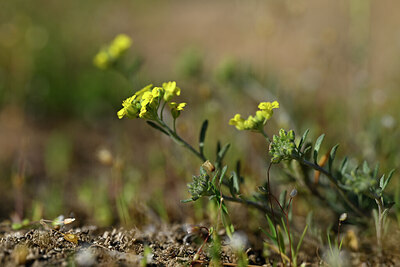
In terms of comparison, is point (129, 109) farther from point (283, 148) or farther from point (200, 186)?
point (283, 148)

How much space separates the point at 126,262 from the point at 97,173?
2.32 meters

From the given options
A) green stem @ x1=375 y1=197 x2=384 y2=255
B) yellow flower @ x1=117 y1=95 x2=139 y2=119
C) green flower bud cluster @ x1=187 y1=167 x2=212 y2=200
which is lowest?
green stem @ x1=375 y1=197 x2=384 y2=255

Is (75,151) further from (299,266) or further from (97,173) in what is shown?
(299,266)

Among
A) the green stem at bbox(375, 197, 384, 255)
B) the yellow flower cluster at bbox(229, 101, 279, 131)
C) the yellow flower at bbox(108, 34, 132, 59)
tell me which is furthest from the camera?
the yellow flower at bbox(108, 34, 132, 59)

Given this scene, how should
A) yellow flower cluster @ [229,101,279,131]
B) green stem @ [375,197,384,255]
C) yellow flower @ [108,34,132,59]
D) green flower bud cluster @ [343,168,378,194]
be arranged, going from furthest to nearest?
yellow flower @ [108,34,132,59] < yellow flower cluster @ [229,101,279,131] < green stem @ [375,197,384,255] < green flower bud cluster @ [343,168,378,194]

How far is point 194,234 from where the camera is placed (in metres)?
2.31

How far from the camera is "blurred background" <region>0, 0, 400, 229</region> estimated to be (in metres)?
3.17

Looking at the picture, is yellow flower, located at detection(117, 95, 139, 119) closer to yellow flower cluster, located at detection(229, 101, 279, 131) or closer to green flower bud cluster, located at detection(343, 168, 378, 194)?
yellow flower cluster, located at detection(229, 101, 279, 131)

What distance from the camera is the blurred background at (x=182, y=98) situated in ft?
10.4

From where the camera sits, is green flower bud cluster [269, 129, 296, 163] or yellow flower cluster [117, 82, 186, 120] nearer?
green flower bud cluster [269, 129, 296, 163]

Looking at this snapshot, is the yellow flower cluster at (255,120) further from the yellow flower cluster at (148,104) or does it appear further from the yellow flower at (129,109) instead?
the yellow flower at (129,109)

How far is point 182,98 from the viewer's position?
5.74 metres

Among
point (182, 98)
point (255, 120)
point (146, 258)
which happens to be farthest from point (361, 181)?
point (182, 98)

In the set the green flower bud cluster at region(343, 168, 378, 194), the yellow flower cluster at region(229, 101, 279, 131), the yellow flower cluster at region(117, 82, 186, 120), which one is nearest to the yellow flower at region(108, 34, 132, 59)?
the yellow flower cluster at region(117, 82, 186, 120)
